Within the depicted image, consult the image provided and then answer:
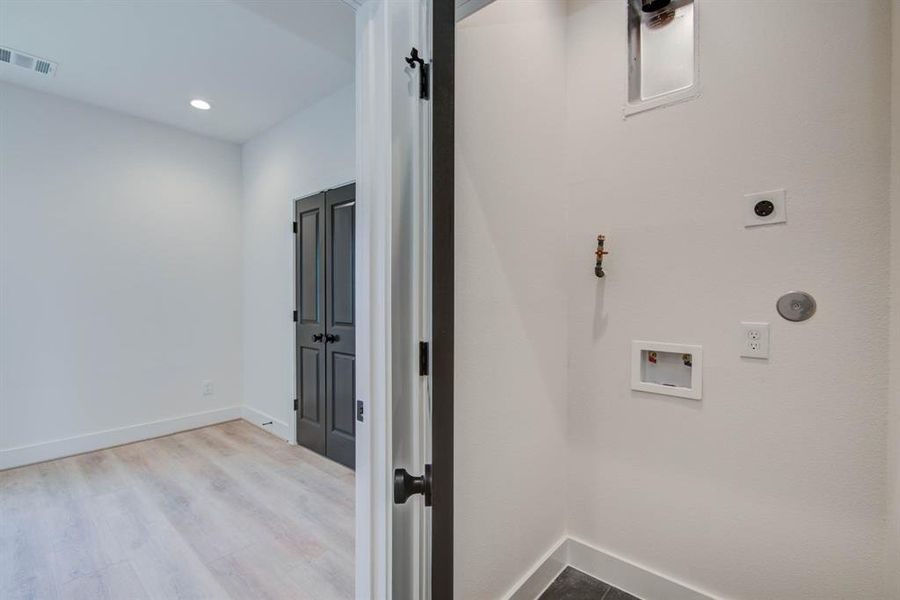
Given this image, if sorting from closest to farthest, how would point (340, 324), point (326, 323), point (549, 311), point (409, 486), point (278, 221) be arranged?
point (409, 486) → point (549, 311) → point (340, 324) → point (326, 323) → point (278, 221)

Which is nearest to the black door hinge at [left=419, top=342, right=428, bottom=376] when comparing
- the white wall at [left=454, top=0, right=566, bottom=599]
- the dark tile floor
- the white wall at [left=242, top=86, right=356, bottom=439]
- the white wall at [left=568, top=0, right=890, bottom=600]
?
the white wall at [left=454, top=0, right=566, bottom=599]

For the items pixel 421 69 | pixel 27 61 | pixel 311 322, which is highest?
pixel 27 61

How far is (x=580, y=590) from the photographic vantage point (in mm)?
1700

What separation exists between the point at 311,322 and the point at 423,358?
2770mm

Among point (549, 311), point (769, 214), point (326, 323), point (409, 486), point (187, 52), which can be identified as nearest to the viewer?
point (409, 486)

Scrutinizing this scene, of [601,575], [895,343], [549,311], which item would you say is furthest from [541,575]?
[895,343]

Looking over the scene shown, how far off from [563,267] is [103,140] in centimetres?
404

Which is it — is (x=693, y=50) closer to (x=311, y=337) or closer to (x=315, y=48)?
(x=315, y=48)

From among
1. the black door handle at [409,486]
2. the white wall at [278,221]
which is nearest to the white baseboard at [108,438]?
the white wall at [278,221]

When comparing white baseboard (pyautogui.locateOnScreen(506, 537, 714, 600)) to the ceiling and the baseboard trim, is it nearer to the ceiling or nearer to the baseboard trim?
the baseboard trim

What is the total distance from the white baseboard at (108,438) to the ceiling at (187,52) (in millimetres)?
2819

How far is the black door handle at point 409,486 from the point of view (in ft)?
2.42

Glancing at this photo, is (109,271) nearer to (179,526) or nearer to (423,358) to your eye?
(179,526)

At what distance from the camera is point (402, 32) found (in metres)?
0.86
